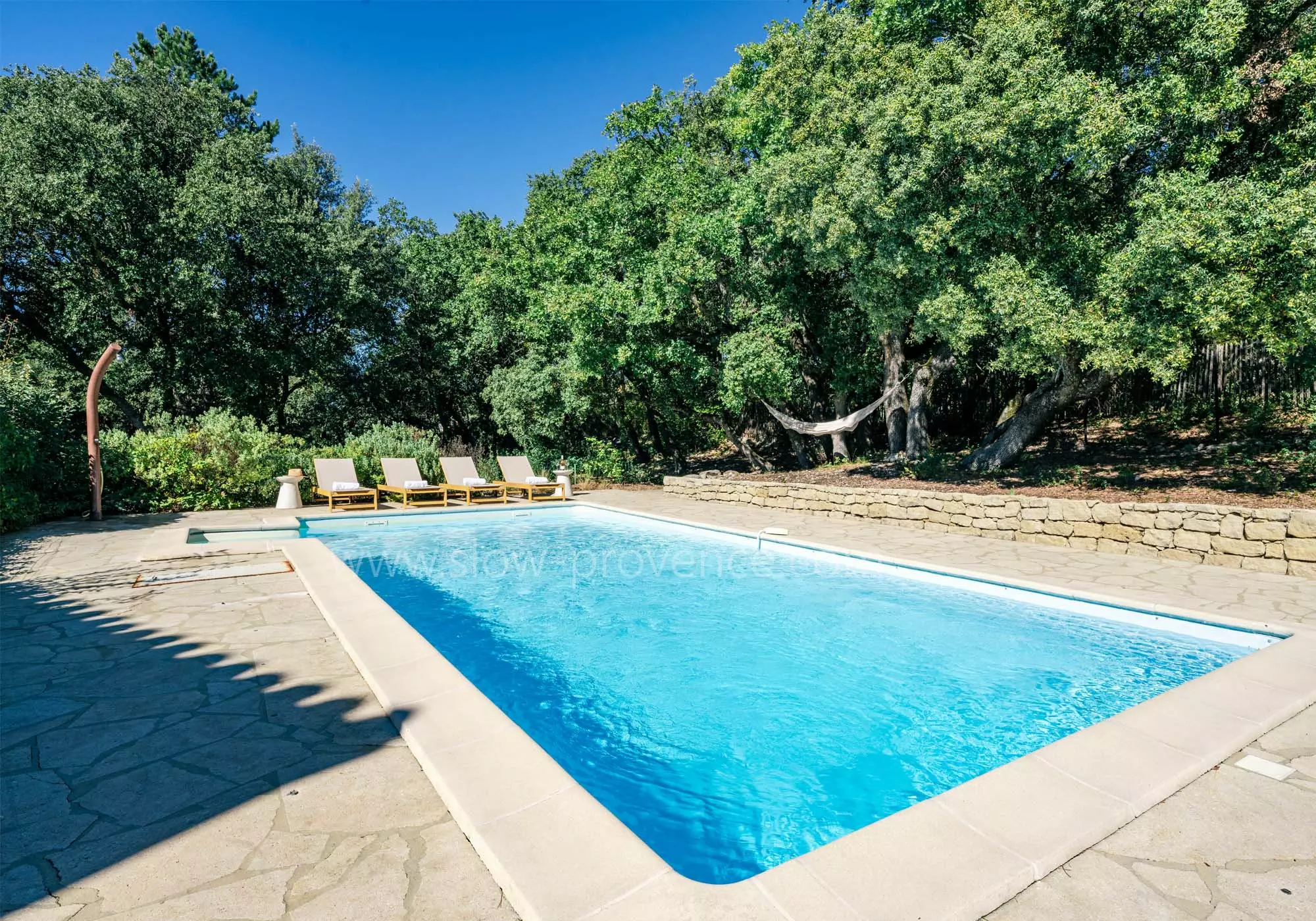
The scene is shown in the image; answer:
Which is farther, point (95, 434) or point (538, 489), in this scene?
point (538, 489)

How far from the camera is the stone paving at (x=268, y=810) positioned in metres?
1.86

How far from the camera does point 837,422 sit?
13438mm

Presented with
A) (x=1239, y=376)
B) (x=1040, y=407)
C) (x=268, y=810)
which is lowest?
(x=268, y=810)

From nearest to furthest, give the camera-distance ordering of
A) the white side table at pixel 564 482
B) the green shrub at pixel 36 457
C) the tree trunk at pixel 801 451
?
the green shrub at pixel 36 457 < the white side table at pixel 564 482 < the tree trunk at pixel 801 451

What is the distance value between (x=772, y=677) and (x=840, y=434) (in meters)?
11.7

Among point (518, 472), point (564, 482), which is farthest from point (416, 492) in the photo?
point (564, 482)

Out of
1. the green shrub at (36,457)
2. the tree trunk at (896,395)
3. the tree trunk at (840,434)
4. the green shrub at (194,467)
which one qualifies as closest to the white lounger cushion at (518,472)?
the green shrub at (194,467)

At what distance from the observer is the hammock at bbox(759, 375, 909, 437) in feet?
42.0

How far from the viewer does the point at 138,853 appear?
81.3 inches

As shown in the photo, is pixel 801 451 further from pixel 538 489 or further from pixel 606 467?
pixel 538 489

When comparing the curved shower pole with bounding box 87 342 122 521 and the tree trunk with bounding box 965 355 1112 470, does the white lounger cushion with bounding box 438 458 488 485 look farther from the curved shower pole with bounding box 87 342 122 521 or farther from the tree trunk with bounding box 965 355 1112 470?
the tree trunk with bounding box 965 355 1112 470

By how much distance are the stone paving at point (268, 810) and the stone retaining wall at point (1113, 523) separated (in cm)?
426

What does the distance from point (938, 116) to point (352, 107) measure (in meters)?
16.5

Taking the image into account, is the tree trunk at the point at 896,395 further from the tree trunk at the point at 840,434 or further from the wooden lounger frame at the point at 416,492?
the wooden lounger frame at the point at 416,492
